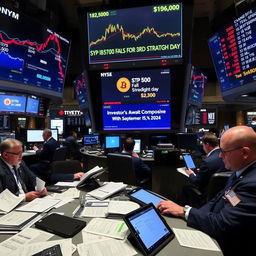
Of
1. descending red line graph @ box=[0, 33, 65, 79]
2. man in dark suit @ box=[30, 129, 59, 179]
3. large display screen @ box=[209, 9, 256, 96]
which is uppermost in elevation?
descending red line graph @ box=[0, 33, 65, 79]

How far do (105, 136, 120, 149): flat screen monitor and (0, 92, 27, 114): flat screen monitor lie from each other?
186 cm

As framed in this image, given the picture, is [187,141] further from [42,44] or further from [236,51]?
[42,44]

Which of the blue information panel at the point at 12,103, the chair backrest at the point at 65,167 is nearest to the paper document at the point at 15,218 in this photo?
the chair backrest at the point at 65,167

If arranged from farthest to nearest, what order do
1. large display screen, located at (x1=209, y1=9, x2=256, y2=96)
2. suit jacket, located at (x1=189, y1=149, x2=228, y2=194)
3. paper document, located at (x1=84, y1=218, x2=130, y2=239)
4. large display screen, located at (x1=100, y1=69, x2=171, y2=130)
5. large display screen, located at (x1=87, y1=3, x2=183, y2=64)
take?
large display screen, located at (x1=100, y1=69, x2=171, y2=130)
large display screen, located at (x1=87, y1=3, x2=183, y2=64)
large display screen, located at (x1=209, y1=9, x2=256, y2=96)
suit jacket, located at (x1=189, y1=149, x2=228, y2=194)
paper document, located at (x1=84, y1=218, x2=130, y2=239)

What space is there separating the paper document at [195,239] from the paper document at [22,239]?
709mm

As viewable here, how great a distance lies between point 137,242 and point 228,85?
11.6 feet

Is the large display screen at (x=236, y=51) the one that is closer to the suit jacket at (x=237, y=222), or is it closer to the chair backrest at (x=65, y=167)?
the suit jacket at (x=237, y=222)

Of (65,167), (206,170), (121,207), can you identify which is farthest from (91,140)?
(121,207)

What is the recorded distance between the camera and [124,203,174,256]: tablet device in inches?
45.8

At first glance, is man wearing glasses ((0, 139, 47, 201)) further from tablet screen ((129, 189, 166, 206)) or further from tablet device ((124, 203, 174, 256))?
tablet device ((124, 203, 174, 256))

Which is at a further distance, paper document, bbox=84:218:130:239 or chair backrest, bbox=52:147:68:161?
chair backrest, bbox=52:147:68:161

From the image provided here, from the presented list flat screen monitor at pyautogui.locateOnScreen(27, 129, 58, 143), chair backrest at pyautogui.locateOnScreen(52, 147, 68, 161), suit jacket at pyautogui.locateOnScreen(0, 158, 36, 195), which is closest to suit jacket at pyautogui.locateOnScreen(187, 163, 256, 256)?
suit jacket at pyautogui.locateOnScreen(0, 158, 36, 195)

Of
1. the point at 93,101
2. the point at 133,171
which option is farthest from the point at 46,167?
the point at 133,171

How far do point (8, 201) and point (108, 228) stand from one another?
0.87m
